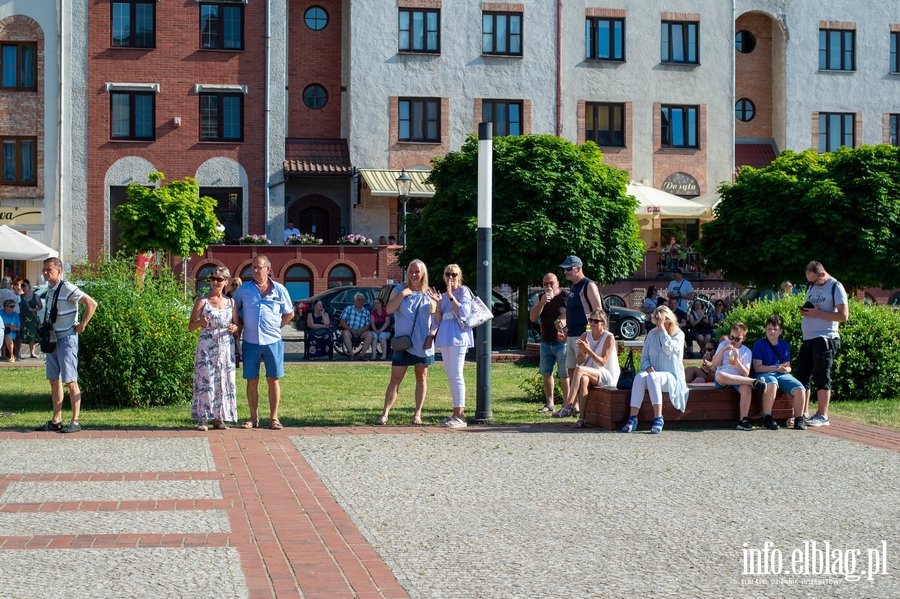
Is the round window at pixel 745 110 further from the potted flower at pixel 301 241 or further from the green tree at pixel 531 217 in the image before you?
the potted flower at pixel 301 241

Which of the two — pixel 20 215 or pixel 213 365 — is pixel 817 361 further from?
pixel 20 215

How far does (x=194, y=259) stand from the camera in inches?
1377

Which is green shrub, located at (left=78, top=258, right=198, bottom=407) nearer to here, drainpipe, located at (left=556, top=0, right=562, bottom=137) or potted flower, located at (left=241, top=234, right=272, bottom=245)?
potted flower, located at (left=241, top=234, right=272, bottom=245)

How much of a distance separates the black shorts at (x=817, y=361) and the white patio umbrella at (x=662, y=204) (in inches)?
889

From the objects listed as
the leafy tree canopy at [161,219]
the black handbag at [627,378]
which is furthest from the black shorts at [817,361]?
the leafy tree canopy at [161,219]

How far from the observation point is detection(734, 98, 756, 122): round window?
43.0 m

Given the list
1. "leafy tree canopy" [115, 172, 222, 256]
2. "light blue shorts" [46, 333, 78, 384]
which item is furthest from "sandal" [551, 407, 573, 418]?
"leafy tree canopy" [115, 172, 222, 256]

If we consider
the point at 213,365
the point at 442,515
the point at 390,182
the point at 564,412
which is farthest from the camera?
the point at 390,182

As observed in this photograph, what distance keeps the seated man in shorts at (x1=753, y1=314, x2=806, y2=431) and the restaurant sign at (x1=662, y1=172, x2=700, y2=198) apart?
28.4 metres

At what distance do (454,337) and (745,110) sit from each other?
33402 millimetres

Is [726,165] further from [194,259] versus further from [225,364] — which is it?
[225,364]

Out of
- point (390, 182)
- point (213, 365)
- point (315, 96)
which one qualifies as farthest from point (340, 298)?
point (213, 365)

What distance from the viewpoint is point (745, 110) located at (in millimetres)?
43094

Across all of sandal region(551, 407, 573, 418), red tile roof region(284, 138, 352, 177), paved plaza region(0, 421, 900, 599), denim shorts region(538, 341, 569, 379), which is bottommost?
paved plaza region(0, 421, 900, 599)
